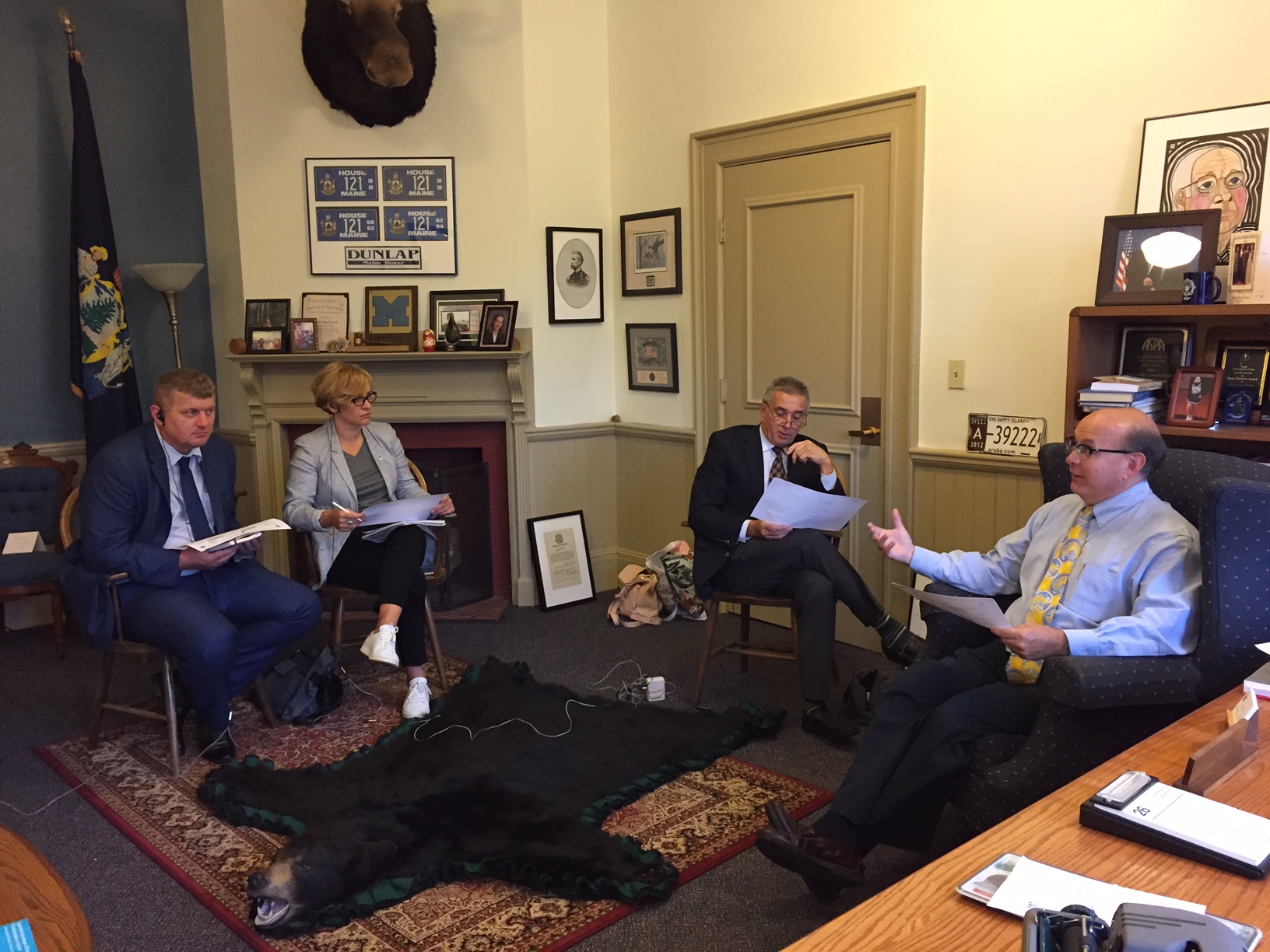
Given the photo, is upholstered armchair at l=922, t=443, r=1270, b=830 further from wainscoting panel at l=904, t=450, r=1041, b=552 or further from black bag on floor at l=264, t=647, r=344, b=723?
black bag on floor at l=264, t=647, r=344, b=723

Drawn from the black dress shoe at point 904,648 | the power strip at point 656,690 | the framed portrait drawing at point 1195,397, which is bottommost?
the power strip at point 656,690

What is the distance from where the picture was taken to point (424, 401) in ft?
15.7

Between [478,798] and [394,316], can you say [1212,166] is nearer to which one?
[478,798]

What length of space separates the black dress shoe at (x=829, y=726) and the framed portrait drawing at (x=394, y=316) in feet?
8.36

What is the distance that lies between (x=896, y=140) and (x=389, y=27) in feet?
7.08

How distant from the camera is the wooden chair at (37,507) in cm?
423

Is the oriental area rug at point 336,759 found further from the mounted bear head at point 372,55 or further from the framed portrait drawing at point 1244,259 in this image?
the mounted bear head at point 372,55

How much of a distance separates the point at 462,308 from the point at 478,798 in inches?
102

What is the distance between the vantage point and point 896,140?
12.4 ft

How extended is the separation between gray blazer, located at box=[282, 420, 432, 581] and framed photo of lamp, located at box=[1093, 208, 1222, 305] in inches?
95.7

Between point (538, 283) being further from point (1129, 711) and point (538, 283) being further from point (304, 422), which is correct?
point (1129, 711)

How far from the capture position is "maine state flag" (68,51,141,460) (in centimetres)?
455

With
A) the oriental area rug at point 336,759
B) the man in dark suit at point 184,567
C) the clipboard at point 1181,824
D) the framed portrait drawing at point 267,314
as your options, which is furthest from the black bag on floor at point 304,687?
the clipboard at point 1181,824

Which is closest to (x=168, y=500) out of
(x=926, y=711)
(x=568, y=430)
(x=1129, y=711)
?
(x=568, y=430)
